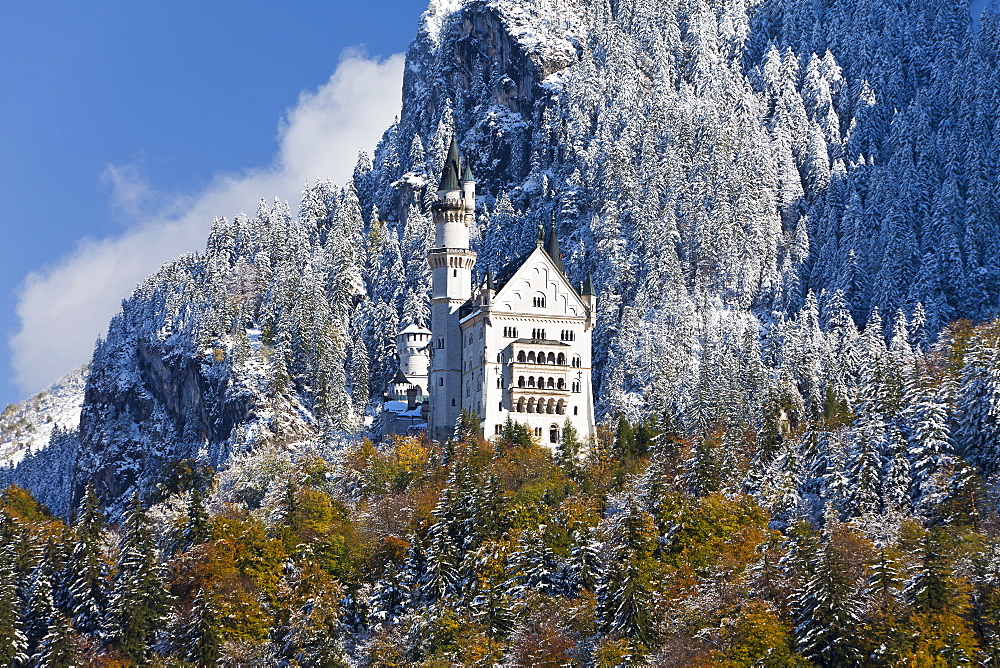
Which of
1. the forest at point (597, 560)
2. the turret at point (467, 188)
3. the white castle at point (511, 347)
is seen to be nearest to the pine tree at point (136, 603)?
the forest at point (597, 560)

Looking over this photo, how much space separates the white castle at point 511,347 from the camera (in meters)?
127

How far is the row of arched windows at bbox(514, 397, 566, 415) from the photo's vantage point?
127m

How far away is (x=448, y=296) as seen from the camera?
136 metres

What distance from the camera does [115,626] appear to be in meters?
99.9

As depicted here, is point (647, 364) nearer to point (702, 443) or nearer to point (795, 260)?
point (795, 260)

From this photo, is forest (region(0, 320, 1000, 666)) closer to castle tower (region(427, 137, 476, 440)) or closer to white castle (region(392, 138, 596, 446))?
white castle (region(392, 138, 596, 446))

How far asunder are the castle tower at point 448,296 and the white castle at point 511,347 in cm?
8

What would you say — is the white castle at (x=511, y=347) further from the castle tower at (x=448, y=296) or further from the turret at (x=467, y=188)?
the turret at (x=467, y=188)

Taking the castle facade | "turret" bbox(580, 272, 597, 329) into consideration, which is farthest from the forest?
"turret" bbox(580, 272, 597, 329)

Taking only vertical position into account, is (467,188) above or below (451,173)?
below

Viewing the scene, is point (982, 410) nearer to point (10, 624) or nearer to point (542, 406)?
point (542, 406)

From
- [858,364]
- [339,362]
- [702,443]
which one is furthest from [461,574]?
[339,362]

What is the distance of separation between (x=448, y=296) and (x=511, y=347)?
1081 cm

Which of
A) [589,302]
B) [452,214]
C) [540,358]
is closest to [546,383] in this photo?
[540,358]
